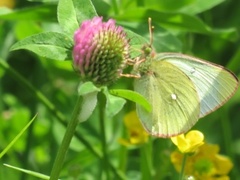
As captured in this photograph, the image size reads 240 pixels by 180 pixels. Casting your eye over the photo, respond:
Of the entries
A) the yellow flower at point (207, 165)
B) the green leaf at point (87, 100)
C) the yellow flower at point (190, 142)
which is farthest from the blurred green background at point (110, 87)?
the green leaf at point (87, 100)

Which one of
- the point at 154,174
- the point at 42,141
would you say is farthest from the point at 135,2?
the point at 42,141

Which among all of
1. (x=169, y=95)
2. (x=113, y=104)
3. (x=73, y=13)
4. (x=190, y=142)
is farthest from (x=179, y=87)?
(x=113, y=104)

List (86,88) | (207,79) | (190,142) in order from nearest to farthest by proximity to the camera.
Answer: (86,88) → (190,142) → (207,79)

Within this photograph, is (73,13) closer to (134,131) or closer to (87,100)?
(87,100)

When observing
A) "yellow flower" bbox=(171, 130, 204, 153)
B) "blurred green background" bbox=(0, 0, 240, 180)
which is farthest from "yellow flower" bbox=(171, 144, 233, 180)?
"yellow flower" bbox=(171, 130, 204, 153)

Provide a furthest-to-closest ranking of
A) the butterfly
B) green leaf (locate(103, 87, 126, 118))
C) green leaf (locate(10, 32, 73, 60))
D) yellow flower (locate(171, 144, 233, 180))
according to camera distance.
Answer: yellow flower (locate(171, 144, 233, 180)) < the butterfly < green leaf (locate(10, 32, 73, 60)) < green leaf (locate(103, 87, 126, 118))

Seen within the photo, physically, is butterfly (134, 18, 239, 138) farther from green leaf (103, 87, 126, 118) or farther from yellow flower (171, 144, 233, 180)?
green leaf (103, 87, 126, 118)
